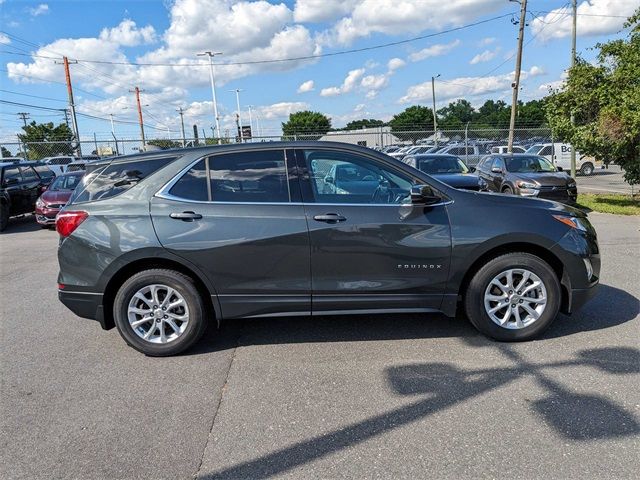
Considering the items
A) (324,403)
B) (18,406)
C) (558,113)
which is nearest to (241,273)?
(324,403)

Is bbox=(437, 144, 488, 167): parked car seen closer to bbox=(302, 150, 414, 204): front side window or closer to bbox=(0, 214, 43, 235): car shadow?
bbox=(0, 214, 43, 235): car shadow

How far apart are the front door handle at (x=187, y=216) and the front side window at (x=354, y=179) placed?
1.00 metres

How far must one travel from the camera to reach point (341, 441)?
110 inches

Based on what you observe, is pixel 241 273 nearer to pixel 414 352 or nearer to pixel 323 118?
pixel 414 352

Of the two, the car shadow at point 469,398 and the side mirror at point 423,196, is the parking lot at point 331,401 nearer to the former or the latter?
the car shadow at point 469,398

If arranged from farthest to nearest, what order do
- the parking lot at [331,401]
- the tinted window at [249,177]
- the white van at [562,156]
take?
the white van at [562,156] < the tinted window at [249,177] < the parking lot at [331,401]

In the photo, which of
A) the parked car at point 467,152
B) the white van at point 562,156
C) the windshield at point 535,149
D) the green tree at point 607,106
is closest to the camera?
the green tree at point 607,106

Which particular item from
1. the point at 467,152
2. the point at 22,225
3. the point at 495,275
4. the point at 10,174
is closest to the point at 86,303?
the point at 495,275

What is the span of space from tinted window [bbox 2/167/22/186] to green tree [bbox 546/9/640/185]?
15.1 meters

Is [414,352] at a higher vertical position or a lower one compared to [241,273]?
lower

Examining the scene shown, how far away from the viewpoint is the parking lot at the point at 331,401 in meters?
2.62

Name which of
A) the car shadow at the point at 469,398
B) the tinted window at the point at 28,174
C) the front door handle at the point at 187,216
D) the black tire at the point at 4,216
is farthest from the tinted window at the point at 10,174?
the car shadow at the point at 469,398

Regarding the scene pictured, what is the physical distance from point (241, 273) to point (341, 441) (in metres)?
1.65

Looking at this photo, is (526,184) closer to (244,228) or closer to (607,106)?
(607,106)
